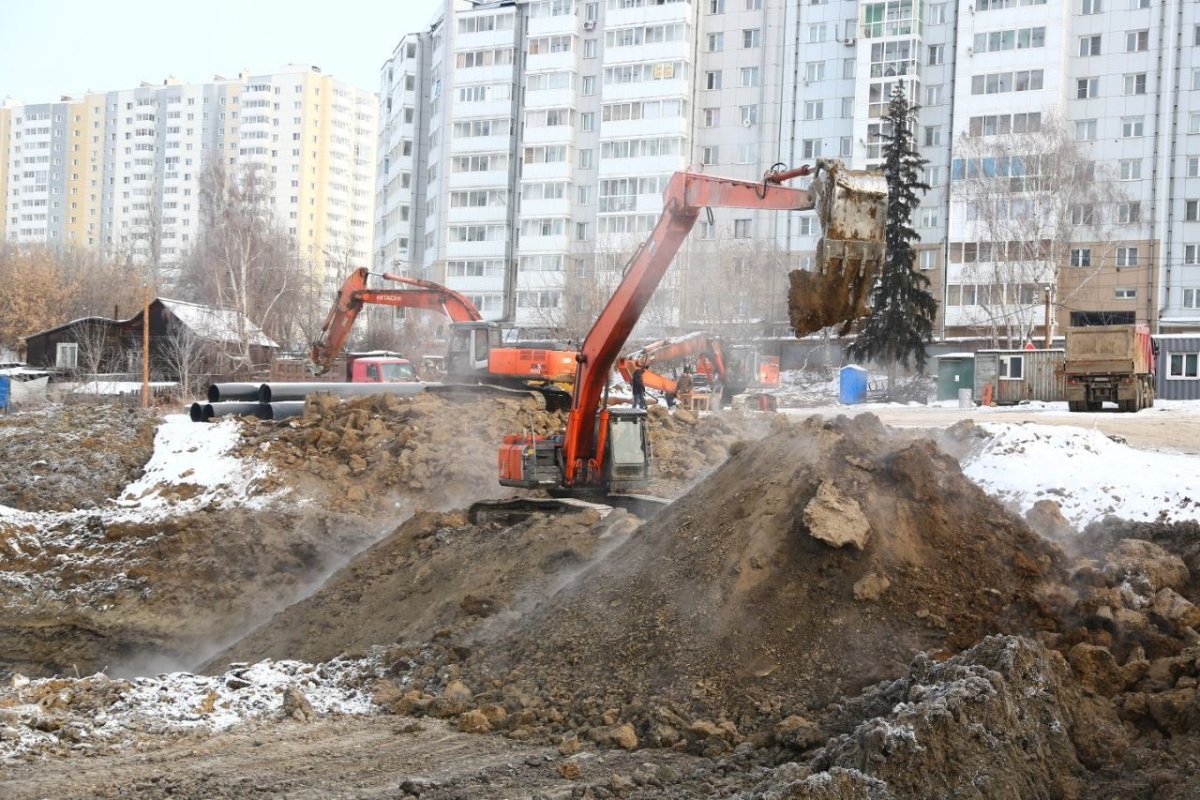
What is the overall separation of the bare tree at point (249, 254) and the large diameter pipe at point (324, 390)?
95.4 ft

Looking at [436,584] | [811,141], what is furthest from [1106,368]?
[811,141]

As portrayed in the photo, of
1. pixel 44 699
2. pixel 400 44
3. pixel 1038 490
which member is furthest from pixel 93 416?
pixel 400 44

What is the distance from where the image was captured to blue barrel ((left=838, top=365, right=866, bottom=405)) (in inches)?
1476

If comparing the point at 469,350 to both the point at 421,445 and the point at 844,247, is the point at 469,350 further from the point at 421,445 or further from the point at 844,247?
the point at 844,247

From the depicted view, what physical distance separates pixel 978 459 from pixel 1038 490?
1.19 metres

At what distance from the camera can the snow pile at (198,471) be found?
18.7 m

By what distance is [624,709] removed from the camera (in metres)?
8.28

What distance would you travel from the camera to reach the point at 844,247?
9422 millimetres

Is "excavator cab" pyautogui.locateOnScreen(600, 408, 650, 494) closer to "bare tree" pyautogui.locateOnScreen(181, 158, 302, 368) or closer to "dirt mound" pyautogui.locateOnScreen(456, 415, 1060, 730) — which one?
"dirt mound" pyautogui.locateOnScreen(456, 415, 1060, 730)

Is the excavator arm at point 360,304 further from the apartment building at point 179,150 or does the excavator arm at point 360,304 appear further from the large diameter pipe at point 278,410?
the apartment building at point 179,150

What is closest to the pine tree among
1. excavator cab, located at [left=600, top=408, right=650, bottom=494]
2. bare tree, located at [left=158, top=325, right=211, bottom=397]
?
bare tree, located at [left=158, top=325, right=211, bottom=397]

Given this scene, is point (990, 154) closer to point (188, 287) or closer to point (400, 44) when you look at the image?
point (400, 44)

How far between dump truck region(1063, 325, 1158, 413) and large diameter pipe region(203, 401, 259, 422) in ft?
61.4

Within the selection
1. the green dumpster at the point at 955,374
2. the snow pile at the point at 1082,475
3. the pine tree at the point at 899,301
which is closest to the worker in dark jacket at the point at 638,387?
the snow pile at the point at 1082,475
